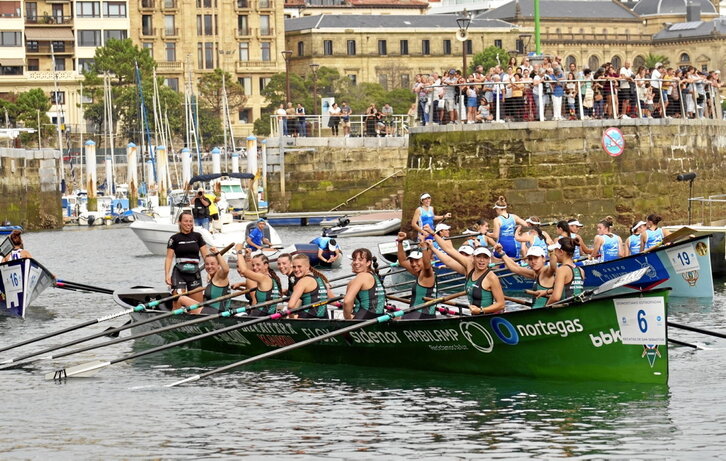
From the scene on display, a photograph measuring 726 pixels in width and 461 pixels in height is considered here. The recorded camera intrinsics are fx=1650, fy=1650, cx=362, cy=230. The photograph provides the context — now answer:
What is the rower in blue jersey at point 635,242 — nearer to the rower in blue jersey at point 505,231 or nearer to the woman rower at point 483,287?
the rower in blue jersey at point 505,231

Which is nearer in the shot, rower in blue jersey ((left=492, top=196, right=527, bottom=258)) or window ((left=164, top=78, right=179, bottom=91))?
rower in blue jersey ((left=492, top=196, right=527, bottom=258))

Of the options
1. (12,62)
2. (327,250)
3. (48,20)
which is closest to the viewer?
(327,250)

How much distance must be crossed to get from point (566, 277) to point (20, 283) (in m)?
12.8

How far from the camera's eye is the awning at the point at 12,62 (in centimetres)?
13000

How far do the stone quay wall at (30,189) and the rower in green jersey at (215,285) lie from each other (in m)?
39.4

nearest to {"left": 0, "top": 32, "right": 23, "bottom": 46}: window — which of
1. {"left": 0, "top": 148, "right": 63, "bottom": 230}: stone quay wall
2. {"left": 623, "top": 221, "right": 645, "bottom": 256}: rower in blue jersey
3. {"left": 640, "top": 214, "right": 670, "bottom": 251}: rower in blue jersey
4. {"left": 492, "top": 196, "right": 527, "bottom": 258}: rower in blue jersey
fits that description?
{"left": 0, "top": 148, "right": 63, "bottom": 230}: stone quay wall

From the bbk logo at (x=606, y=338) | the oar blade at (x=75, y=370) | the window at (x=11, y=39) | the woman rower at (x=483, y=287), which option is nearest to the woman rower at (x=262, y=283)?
the oar blade at (x=75, y=370)

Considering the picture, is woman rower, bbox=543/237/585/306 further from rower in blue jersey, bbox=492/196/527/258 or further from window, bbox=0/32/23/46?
window, bbox=0/32/23/46

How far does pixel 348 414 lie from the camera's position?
66.6 feet

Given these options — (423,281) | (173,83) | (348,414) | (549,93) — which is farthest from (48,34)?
(348,414)

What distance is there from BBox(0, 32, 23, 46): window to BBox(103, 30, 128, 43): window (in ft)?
24.4

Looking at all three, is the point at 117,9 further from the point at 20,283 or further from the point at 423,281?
the point at 423,281

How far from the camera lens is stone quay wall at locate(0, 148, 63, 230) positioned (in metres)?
64.5

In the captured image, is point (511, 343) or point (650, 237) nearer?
point (511, 343)
